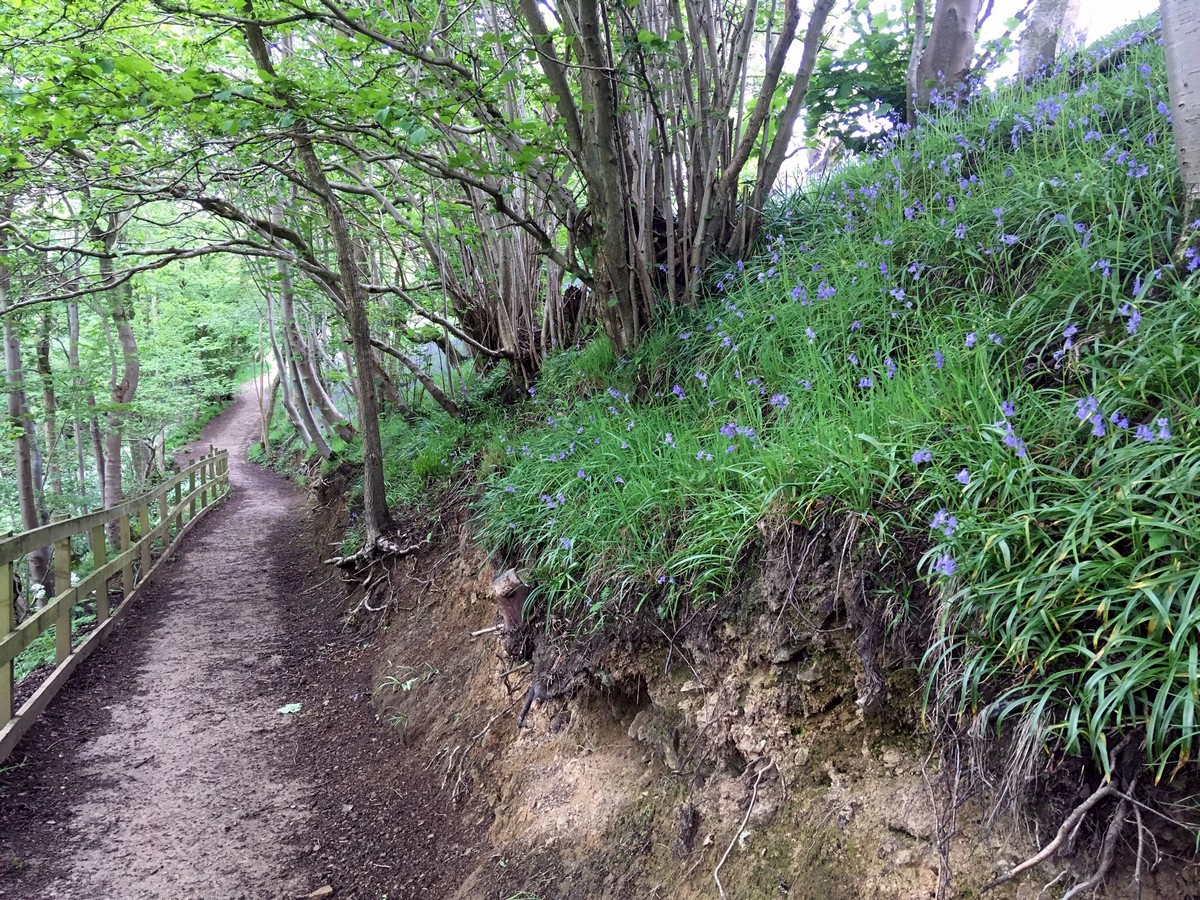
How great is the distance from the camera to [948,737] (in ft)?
6.21

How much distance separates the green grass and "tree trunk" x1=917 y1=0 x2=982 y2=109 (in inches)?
20.8

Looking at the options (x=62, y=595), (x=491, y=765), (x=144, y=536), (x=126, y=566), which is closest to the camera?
(x=491, y=765)

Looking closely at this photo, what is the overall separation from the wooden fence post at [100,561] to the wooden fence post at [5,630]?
73.2 inches

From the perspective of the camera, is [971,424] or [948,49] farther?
[948,49]

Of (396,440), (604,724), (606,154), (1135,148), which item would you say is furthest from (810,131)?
(396,440)

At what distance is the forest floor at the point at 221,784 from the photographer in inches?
130

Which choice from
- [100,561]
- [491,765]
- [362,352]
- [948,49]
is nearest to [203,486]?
[100,561]

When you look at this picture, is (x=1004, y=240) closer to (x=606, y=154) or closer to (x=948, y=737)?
(x=948, y=737)

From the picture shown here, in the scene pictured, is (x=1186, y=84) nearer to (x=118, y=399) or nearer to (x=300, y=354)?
(x=300, y=354)

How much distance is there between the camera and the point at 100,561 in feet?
19.2

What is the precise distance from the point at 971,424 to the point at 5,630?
505 centimetres

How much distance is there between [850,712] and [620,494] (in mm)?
1516

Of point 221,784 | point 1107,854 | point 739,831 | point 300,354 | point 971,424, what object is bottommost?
point 221,784

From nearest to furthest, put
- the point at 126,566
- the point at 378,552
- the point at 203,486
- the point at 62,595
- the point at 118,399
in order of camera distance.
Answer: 1. the point at 62,595
2. the point at 378,552
3. the point at 126,566
4. the point at 118,399
5. the point at 203,486
